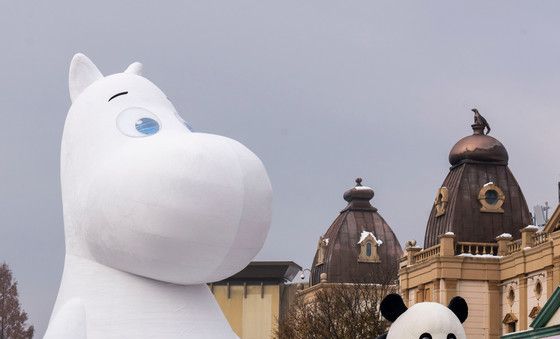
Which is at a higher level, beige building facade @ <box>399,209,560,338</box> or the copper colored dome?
the copper colored dome

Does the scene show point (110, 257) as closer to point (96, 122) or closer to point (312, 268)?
point (96, 122)

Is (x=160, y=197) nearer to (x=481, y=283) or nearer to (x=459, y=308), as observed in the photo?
(x=459, y=308)

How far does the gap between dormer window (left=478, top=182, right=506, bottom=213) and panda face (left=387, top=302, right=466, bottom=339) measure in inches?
1414

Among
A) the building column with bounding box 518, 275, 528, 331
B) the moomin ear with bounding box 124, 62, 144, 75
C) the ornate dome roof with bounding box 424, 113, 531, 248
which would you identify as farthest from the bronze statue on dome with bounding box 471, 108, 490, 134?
the moomin ear with bounding box 124, 62, 144, 75

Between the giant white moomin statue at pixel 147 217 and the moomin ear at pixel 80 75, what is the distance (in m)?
0.47

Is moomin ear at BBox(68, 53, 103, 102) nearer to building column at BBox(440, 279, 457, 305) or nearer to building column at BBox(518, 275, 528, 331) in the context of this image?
building column at BBox(518, 275, 528, 331)

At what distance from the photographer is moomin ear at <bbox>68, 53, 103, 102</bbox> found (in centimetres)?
1745

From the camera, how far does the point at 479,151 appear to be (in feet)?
169

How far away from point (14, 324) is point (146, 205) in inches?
1905

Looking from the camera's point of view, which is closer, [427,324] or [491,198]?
[427,324]

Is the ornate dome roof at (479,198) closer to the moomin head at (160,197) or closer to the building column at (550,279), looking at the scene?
the building column at (550,279)

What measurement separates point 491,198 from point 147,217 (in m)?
36.1

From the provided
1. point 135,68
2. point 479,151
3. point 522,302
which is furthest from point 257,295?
point 135,68

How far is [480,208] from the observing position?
5069 cm
